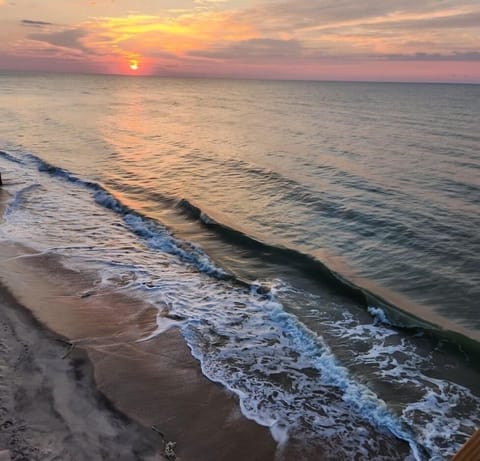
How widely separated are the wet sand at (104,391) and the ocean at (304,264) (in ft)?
1.75

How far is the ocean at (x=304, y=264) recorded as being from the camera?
27.9 ft

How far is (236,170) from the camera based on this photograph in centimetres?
2886

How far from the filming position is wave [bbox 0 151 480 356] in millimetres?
11414

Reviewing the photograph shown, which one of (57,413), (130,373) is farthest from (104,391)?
(57,413)

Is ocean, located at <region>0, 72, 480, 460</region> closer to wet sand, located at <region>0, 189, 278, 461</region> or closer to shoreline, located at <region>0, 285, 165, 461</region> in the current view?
wet sand, located at <region>0, 189, 278, 461</region>

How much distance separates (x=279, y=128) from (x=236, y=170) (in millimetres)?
21514

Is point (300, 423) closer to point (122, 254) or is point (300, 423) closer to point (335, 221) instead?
point (122, 254)

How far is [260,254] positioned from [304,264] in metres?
1.72

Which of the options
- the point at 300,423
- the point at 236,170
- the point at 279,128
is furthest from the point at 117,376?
the point at 279,128

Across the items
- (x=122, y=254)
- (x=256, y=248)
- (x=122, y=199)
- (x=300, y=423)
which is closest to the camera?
(x=300, y=423)

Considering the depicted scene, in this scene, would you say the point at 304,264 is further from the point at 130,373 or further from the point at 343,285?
the point at 130,373

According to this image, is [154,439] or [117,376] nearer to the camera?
[154,439]

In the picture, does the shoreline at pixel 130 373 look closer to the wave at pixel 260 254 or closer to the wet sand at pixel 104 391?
the wet sand at pixel 104 391

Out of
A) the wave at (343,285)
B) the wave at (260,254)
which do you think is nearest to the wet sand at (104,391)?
the wave at (260,254)
